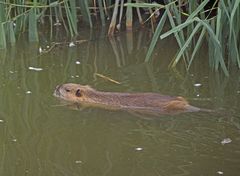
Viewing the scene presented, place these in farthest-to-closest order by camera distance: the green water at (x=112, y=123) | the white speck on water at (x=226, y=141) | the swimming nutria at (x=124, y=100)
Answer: the swimming nutria at (x=124, y=100)
the white speck on water at (x=226, y=141)
the green water at (x=112, y=123)

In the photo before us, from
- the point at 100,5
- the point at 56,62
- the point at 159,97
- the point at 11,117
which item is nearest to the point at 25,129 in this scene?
the point at 11,117

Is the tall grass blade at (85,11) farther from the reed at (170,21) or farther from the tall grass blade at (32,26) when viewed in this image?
the tall grass blade at (32,26)

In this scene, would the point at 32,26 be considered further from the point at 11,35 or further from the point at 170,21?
the point at 170,21

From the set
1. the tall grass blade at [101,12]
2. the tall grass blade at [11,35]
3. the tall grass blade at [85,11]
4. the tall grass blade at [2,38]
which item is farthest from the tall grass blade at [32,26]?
the tall grass blade at [101,12]

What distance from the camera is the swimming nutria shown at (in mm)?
4484

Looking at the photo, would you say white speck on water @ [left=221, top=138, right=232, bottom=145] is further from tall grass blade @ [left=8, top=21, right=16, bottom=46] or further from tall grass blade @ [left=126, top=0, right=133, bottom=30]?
tall grass blade @ [left=126, top=0, right=133, bottom=30]

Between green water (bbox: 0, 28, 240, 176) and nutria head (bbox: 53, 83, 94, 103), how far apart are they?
62 mm

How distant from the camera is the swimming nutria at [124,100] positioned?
4.48 m

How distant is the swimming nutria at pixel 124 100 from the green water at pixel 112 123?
7 centimetres

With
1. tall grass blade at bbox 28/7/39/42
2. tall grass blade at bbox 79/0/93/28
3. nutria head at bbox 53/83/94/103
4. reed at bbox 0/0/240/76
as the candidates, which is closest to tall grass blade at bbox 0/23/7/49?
reed at bbox 0/0/240/76

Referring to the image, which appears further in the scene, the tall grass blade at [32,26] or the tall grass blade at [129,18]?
the tall grass blade at [129,18]

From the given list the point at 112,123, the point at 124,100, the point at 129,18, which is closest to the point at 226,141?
the point at 112,123

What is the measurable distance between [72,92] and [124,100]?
1.28ft

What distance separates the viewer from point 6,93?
4883mm
